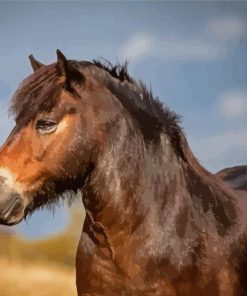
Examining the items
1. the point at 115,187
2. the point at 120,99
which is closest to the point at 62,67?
the point at 120,99

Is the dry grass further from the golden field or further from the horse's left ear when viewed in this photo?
the horse's left ear

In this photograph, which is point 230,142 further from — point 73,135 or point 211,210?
point 73,135

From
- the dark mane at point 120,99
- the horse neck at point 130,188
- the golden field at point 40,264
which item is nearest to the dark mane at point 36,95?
the dark mane at point 120,99

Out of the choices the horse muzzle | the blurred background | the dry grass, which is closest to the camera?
the horse muzzle

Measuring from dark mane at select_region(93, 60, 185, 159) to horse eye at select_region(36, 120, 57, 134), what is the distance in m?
0.14

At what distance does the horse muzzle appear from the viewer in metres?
0.82

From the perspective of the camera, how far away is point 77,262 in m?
0.93

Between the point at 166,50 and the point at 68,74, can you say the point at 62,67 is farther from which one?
the point at 166,50

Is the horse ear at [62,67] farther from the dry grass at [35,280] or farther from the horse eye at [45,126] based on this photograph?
the dry grass at [35,280]

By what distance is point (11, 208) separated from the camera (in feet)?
2.73

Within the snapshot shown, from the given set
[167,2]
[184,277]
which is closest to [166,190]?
[184,277]

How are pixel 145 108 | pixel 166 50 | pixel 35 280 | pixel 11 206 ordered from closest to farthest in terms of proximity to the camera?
1. pixel 11 206
2. pixel 145 108
3. pixel 35 280
4. pixel 166 50

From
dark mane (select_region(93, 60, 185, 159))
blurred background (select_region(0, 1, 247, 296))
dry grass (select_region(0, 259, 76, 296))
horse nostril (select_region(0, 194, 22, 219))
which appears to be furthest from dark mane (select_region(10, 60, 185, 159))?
dry grass (select_region(0, 259, 76, 296))

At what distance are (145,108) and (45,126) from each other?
0.65ft
